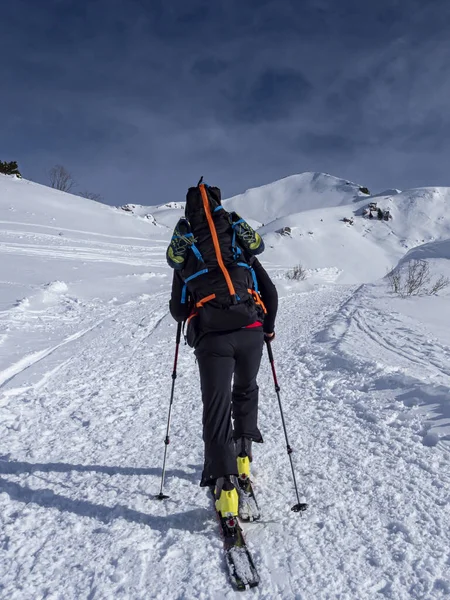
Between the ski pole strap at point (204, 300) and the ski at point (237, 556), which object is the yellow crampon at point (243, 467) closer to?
the ski at point (237, 556)

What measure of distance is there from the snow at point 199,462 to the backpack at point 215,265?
1.31 meters

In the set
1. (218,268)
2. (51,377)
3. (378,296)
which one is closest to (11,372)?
(51,377)

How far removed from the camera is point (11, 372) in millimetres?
6141

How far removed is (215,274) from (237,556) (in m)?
1.65

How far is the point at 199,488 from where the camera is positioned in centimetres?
328

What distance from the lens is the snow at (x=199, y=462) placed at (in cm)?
237

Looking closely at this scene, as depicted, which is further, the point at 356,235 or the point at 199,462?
the point at 356,235

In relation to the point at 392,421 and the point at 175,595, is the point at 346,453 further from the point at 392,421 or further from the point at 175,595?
the point at 175,595

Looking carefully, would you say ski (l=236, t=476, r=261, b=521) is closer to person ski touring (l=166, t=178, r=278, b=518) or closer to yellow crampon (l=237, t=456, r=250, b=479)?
yellow crampon (l=237, t=456, r=250, b=479)

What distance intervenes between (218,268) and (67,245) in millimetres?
22802

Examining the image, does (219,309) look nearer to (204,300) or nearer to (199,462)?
(204,300)

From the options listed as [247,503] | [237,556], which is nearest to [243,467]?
[247,503]

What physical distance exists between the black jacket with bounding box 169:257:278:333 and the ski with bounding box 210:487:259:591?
4.42 feet

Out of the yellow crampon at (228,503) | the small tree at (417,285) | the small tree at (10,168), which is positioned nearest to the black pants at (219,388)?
the yellow crampon at (228,503)
